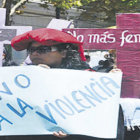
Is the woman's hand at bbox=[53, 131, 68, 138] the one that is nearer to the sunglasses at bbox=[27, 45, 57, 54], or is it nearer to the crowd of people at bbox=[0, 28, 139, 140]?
the crowd of people at bbox=[0, 28, 139, 140]

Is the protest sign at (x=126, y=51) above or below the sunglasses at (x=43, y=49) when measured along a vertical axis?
below

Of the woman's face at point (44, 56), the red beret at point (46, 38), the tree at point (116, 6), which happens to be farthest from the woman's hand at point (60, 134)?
the tree at point (116, 6)

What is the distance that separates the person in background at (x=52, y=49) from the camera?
214 centimetres

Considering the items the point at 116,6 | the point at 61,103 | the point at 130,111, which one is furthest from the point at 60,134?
the point at 116,6

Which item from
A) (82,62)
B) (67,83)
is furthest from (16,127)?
(82,62)

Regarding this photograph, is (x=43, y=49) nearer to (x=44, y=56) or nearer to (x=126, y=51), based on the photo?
(x=44, y=56)

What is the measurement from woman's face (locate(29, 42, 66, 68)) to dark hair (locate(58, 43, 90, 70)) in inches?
1.7

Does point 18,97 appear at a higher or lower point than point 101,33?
lower

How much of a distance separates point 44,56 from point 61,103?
0.28 metres

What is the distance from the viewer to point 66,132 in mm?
1989

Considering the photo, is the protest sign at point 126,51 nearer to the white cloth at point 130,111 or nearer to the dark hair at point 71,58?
the white cloth at point 130,111

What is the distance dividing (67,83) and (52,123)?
22 centimetres

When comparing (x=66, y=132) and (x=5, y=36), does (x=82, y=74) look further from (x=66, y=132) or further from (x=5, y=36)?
(x=5, y=36)

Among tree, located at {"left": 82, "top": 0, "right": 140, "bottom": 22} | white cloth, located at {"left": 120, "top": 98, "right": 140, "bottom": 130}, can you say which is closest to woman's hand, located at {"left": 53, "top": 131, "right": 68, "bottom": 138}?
white cloth, located at {"left": 120, "top": 98, "right": 140, "bottom": 130}
